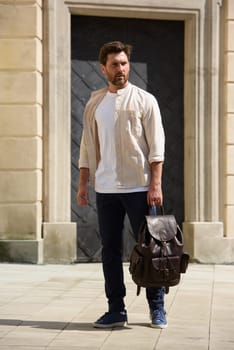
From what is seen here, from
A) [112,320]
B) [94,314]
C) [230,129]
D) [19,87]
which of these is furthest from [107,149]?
[230,129]

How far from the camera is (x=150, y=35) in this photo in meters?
11.7

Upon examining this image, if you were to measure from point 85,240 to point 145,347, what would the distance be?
6.47 meters

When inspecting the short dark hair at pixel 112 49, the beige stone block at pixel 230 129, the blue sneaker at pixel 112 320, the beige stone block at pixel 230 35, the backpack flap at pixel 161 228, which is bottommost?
the blue sneaker at pixel 112 320

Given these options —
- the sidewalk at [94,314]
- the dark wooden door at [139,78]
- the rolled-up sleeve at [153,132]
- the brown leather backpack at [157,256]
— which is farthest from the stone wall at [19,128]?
the brown leather backpack at [157,256]

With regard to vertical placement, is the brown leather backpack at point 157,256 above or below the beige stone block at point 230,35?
below

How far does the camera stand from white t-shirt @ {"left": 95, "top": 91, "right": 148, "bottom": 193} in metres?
5.64

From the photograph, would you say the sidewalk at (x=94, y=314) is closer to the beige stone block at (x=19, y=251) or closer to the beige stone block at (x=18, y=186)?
the beige stone block at (x=19, y=251)

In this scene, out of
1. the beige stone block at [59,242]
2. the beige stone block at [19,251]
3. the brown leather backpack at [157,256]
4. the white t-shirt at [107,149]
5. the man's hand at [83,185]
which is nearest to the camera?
the brown leather backpack at [157,256]

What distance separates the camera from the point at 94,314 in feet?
21.0

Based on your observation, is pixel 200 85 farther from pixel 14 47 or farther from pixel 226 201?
pixel 14 47

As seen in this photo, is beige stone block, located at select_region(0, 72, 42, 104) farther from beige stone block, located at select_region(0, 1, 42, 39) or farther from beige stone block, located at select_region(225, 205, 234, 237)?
beige stone block, located at select_region(225, 205, 234, 237)

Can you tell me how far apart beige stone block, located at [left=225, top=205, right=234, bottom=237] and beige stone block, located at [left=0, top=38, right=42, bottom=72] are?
3.27 m

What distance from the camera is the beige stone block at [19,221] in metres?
10.8

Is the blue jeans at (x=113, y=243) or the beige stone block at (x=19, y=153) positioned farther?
the beige stone block at (x=19, y=153)
